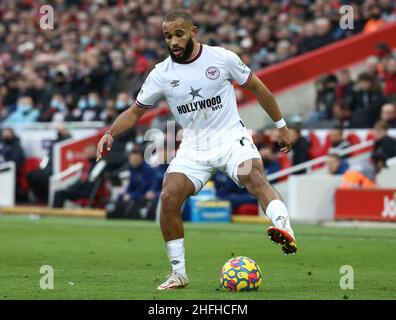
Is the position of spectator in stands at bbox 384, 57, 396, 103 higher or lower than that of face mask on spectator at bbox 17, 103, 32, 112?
lower

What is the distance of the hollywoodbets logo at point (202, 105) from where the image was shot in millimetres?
10484

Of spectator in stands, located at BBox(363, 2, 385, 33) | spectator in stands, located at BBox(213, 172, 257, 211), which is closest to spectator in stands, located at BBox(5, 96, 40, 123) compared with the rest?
spectator in stands, located at BBox(213, 172, 257, 211)

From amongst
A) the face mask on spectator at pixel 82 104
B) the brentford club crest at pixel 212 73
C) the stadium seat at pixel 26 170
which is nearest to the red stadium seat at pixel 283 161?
the stadium seat at pixel 26 170

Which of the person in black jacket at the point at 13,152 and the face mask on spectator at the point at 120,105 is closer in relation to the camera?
the face mask on spectator at the point at 120,105

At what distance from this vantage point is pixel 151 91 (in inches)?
420

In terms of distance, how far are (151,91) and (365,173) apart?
36.9 ft

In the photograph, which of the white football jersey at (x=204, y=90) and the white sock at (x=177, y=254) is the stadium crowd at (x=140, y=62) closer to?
the white football jersey at (x=204, y=90)

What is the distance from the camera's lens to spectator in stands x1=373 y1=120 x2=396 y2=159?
835 inches

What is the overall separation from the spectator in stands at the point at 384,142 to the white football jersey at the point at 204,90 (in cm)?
1102

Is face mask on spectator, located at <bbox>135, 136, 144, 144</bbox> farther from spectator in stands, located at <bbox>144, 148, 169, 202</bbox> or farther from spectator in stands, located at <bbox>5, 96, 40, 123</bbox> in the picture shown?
spectator in stands, located at <bbox>5, 96, 40, 123</bbox>

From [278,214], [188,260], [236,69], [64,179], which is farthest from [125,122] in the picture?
[64,179]

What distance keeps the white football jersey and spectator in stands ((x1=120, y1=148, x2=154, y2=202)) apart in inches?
480

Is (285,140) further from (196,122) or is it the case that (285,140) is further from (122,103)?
(122,103)
